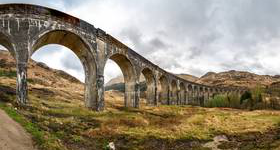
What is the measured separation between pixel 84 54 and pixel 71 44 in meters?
1.56

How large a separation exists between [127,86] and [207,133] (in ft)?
55.3

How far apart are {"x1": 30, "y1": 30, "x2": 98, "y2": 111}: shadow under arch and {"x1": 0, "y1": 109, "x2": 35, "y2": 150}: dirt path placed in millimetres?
12135

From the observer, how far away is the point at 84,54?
23.2 metres

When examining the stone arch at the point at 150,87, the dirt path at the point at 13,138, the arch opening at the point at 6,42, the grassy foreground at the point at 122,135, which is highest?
the arch opening at the point at 6,42

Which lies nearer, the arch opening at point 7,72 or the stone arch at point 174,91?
the arch opening at point 7,72

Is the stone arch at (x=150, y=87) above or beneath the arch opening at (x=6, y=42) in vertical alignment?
beneath

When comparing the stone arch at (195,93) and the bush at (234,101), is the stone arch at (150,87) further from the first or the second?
the stone arch at (195,93)

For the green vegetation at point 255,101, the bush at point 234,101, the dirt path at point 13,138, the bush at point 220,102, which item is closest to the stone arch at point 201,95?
the bush at point 220,102

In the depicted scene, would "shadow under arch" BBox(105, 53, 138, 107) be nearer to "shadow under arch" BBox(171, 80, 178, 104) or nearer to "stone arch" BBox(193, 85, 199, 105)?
"shadow under arch" BBox(171, 80, 178, 104)

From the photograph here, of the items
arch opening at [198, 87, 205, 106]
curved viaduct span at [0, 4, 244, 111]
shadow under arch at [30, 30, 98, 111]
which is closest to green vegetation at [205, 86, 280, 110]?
arch opening at [198, 87, 205, 106]

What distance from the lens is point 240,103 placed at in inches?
2253

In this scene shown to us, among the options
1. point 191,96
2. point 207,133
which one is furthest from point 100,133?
point 191,96

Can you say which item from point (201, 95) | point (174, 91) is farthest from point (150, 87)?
point (201, 95)

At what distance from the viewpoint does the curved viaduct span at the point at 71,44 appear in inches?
693
